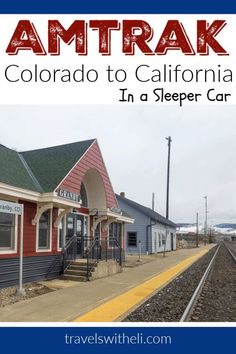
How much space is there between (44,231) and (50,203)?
1351 mm

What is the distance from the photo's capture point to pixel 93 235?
1977 centimetres

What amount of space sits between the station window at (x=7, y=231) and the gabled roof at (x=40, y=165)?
3.31 ft

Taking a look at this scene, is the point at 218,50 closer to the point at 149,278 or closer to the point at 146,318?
the point at 146,318

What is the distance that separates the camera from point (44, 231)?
1522 centimetres

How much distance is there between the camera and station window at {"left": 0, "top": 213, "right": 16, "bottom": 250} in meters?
13.0

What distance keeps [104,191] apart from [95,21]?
12.6m

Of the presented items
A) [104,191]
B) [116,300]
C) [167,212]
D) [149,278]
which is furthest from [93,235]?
[167,212]

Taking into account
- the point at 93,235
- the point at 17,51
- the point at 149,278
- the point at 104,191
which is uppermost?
the point at 17,51

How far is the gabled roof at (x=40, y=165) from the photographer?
14.1 metres

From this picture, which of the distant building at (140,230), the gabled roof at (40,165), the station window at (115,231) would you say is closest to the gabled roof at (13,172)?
the gabled roof at (40,165)

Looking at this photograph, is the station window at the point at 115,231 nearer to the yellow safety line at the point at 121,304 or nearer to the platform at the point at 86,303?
the yellow safety line at the point at 121,304

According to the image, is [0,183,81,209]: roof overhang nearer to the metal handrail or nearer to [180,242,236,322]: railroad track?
the metal handrail

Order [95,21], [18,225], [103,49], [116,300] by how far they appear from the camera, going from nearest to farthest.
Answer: [95,21] → [103,49] → [116,300] → [18,225]

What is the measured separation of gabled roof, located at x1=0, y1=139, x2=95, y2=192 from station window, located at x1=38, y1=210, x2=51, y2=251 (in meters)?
1.09
